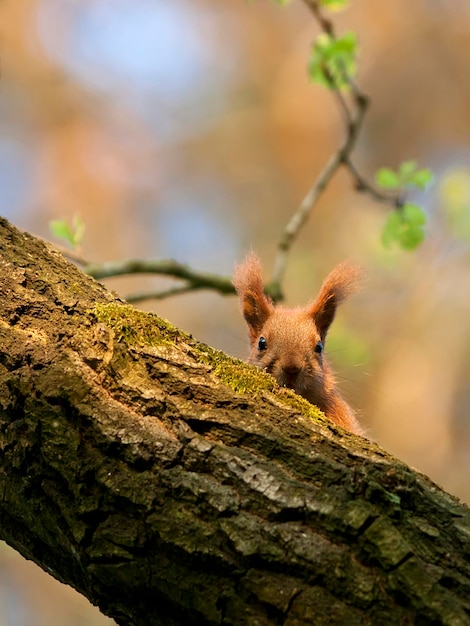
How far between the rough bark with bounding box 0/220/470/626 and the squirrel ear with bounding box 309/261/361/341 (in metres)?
1.64

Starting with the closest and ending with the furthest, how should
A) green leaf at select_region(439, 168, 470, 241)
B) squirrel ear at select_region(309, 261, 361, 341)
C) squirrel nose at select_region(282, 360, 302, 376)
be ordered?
1. squirrel nose at select_region(282, 360, 302, 376)
2. squirrel ear at select_region(309, 261, 361, 341)
3. green leaf at select_region(439, 168, 470, 241)

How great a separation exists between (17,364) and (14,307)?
19 centimetres

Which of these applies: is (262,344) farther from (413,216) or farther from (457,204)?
(457,204)

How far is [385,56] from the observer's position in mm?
8758

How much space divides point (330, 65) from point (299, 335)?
4.29ft

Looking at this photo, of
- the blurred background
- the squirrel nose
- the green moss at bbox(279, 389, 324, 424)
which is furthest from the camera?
the blurred background

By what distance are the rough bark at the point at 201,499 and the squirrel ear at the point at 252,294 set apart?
1645 mm

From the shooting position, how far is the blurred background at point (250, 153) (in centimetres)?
782

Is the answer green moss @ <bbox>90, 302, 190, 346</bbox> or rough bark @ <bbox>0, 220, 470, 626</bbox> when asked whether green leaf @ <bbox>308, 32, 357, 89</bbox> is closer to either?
green moss @ <bbox>90, 302, 190, 346</bbox>

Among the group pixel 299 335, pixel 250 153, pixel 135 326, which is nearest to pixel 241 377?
pixel 135 326

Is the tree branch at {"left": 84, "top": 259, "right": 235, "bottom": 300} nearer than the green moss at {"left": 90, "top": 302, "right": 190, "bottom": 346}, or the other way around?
the green moss at {"left": 90, "top": 302, "right": 190, "bottom": 346}

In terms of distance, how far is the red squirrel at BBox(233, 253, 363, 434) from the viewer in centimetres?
299

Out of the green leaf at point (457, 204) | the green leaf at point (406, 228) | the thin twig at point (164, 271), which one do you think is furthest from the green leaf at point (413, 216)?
the green leaf at point (457, 204)

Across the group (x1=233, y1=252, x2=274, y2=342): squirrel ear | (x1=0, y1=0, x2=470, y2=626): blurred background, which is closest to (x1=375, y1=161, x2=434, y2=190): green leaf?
(x1=233, y1=252, x2=274, y2=342): squirrel ear
